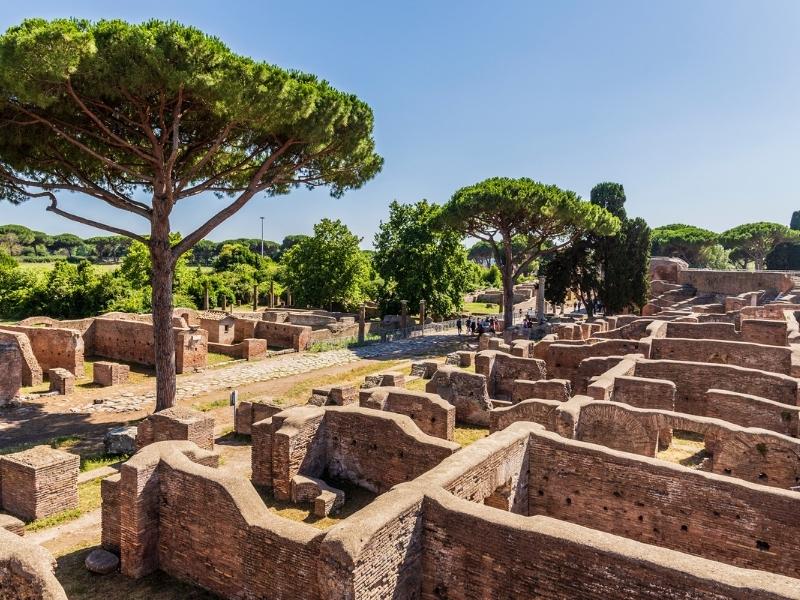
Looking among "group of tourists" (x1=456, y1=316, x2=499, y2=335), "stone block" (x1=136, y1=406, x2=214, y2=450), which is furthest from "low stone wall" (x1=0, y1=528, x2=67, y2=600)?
"group of tourists" (x1=456, y1=316, x2=499, y2=335)

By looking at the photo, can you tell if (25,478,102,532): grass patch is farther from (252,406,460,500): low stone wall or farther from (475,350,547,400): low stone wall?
(475,350,547,400): low stone wall

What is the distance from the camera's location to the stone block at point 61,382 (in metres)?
19.2

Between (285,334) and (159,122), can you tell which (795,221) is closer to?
(285,334)

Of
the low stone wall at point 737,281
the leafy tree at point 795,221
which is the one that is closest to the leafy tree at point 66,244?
the low stone wall at point 737,281

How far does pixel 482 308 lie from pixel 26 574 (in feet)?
169

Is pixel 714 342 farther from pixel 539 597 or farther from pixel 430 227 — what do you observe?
pixel 430 227

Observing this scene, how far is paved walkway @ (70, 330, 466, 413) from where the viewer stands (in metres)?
18.6

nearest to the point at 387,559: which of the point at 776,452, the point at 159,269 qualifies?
the point at 776,452

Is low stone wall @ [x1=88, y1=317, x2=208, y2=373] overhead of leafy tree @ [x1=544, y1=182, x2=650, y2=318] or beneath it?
beneath

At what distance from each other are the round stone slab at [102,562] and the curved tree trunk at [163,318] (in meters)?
8.43

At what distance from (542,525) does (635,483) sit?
8.78 feet

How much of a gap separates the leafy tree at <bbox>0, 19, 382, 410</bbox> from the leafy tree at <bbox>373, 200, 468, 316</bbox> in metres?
15.1

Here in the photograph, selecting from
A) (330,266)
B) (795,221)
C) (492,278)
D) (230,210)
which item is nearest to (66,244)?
(492,278)

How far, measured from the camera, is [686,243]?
6831cm
